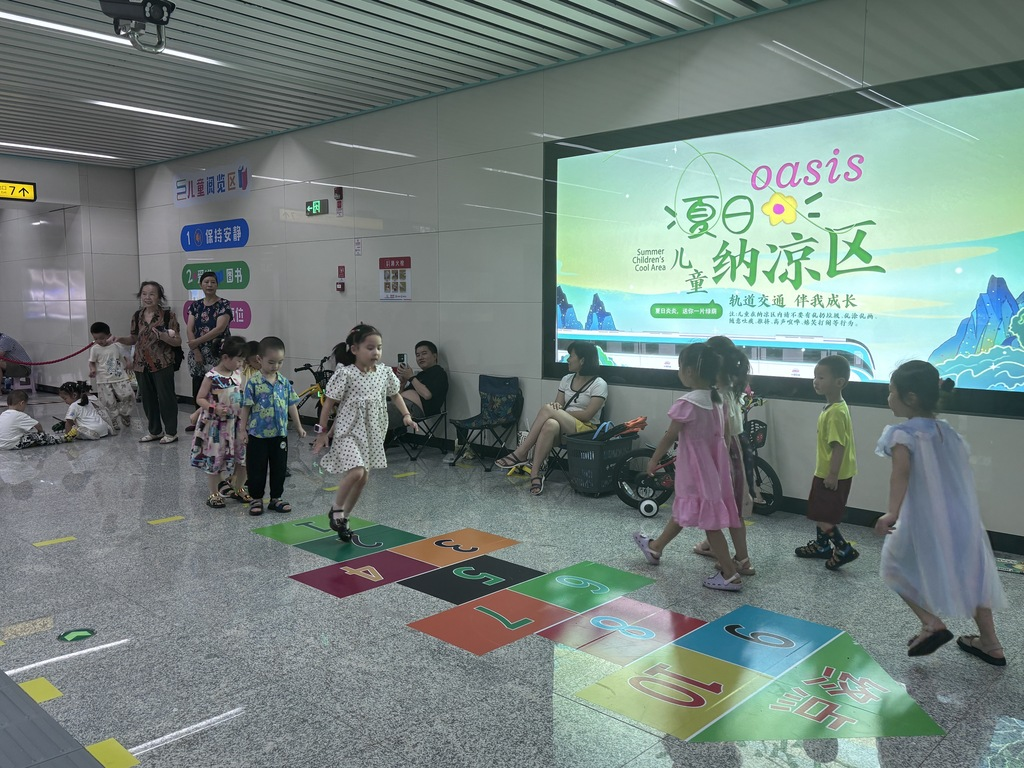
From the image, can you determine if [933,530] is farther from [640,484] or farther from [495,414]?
[495,414]

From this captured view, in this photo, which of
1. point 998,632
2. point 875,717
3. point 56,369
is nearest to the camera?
point 875,717

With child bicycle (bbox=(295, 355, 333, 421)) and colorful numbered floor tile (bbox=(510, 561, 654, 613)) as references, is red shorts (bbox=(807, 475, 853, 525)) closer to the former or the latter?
colorful numbered floor tile (bbox=(510, 561, 654, 613))

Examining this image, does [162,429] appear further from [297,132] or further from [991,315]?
[991,315]

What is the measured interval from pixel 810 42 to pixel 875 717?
4564 millimetres

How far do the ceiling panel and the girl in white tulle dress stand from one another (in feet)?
11.7

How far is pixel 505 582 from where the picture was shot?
453 cm

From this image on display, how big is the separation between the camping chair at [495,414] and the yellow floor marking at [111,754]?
15.8 feet

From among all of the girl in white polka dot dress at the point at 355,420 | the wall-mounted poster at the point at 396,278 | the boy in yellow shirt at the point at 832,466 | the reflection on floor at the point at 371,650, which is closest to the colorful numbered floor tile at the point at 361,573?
the reflection on floor at the point at 371,650

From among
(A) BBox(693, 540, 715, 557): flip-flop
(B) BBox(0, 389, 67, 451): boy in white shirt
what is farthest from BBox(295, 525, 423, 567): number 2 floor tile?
(B) BBox(0, 389, 67, 451): boy in white shirt

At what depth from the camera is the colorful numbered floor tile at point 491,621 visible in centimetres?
373

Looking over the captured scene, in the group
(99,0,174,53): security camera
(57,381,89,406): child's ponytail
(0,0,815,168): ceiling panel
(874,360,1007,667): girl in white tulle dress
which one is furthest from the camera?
(57,381,89,406): child's ponytail

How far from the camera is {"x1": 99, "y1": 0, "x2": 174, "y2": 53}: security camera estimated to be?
4832 mm

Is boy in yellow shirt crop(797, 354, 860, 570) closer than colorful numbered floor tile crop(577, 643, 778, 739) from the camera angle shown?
No

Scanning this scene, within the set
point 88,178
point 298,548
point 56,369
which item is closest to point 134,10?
point 298,548
